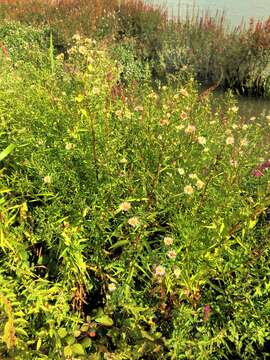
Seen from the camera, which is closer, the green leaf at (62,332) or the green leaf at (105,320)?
the green leaf at (62,332)

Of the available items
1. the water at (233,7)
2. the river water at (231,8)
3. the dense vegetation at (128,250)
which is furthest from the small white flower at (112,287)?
the water at (233,7)

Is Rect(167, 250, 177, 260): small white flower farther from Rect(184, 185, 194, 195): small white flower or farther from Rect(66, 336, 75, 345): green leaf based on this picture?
Rect(66, 336, 75, 345): green leaf

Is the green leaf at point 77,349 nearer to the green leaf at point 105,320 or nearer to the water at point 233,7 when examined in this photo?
the green leaf at point 105,320

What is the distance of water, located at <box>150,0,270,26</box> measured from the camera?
10844 millimetres

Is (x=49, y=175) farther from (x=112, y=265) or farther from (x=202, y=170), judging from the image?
(x=202, y=170)

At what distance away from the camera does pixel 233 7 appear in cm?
1216

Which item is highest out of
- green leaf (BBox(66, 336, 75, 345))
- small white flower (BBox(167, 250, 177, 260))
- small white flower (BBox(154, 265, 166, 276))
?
small white flower (BBox(167, 250, 177, 260))

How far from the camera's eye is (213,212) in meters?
1.82

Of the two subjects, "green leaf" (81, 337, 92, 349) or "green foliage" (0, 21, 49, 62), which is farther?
"green foliage" (0, 21, 49, 62)

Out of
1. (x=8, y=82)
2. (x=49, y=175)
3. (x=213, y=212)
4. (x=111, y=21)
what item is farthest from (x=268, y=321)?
(x=111, y=21)

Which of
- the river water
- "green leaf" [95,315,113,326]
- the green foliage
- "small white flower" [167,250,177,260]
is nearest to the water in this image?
the river water

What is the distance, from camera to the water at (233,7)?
10.8 m

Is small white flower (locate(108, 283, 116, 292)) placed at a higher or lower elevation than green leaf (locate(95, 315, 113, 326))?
higher

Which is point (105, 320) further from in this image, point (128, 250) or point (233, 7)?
point (233, 7)
